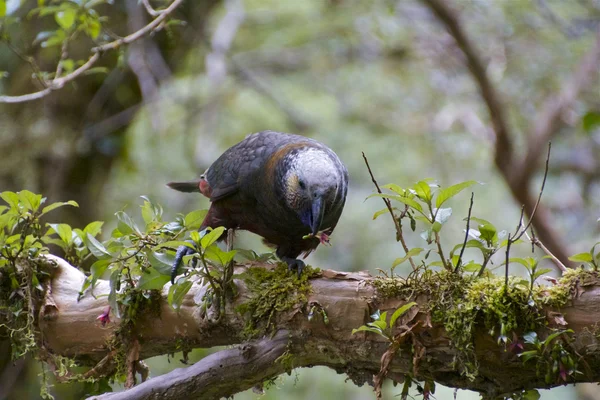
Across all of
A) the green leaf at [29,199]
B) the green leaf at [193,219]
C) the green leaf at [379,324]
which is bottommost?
the green leaf at [379,324]

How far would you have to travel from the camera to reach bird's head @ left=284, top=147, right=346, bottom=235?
221 centimetres

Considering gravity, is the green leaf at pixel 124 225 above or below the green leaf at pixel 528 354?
above

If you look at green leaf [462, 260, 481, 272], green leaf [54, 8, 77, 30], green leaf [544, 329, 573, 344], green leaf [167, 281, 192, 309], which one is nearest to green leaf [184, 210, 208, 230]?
green leaf [167, 281, 192, 309]

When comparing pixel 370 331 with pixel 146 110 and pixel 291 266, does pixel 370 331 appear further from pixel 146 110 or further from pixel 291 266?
pixel 146 110

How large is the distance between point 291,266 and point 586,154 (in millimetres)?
4214

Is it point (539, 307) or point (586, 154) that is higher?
point (586, 154)

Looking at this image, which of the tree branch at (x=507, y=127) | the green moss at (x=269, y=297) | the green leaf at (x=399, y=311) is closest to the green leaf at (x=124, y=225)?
the green moss at (x=269, y=297)

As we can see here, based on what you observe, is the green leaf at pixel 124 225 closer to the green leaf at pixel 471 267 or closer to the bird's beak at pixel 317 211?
the bird's beak at pixel 317 211

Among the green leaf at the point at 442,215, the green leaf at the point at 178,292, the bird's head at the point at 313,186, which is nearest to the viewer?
the green leaf at the point at 442,215

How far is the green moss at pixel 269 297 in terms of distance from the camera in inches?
74.9

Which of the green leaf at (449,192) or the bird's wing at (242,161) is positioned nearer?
the green leaf at (449,192)

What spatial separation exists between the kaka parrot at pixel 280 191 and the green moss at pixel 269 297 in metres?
0.10

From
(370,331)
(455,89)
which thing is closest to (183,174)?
(455,89)

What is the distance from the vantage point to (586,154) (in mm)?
5285
